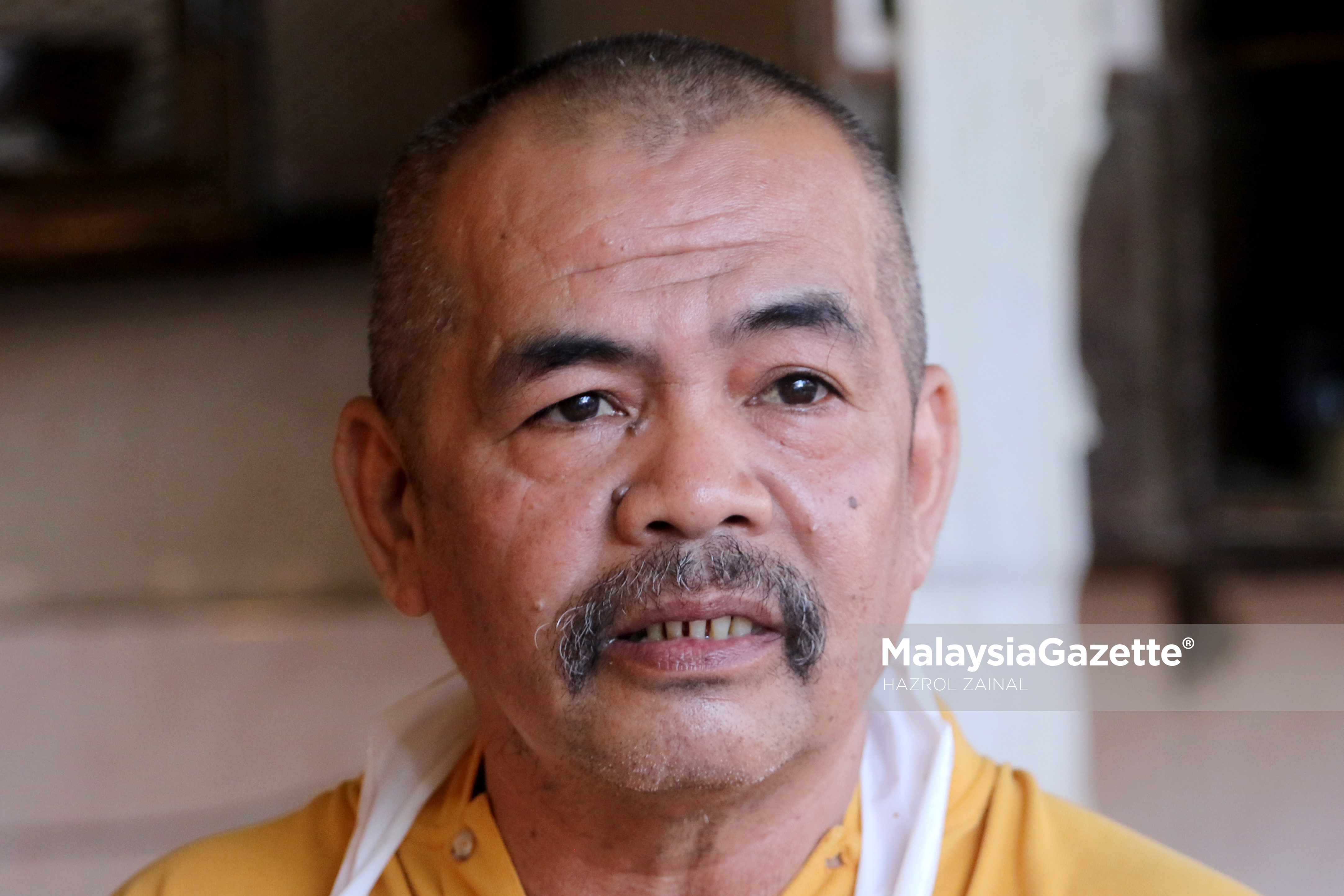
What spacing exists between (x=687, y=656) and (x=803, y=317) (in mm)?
393

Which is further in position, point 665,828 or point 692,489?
point 665,828

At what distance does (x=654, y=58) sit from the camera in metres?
1.49

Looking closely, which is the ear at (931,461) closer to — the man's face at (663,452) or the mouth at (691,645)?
the man's face at (663,452)

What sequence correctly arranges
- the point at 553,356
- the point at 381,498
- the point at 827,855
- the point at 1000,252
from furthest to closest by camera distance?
the point at 1000,252, the point at 381,498, the point at 827,855, the point at 553,356

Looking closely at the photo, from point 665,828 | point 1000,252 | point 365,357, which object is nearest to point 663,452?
point 665,828

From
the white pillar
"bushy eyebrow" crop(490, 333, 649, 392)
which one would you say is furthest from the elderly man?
the white pillar

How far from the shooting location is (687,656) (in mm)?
1231

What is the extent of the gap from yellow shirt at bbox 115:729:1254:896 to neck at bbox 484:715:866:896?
0.09 ft

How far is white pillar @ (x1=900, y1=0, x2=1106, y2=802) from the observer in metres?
2.25

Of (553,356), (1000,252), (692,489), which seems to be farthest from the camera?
(1000,252)

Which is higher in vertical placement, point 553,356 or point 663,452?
point 553,356

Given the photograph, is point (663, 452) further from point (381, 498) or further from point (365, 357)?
point (365, 357)

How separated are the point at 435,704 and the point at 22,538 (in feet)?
5.73

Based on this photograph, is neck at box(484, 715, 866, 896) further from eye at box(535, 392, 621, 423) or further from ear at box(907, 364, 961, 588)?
eye at box(535, 392, 621, 423)
